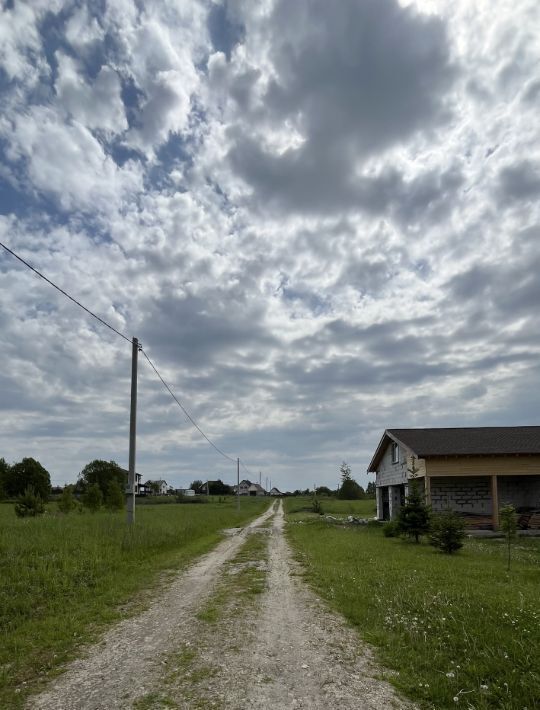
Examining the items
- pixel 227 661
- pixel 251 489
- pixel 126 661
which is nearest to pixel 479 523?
pixel 227 661

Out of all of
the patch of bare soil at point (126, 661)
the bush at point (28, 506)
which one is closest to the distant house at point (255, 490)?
the bush at point (28, 506)

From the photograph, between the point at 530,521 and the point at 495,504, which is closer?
the point at 495,504

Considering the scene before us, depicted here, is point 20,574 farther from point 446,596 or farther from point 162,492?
point 162,492

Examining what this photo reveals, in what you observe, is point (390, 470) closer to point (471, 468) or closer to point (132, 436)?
point (471, 468)

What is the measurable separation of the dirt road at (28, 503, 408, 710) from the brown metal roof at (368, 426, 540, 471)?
18115mm

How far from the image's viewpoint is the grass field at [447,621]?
5164 millimetres

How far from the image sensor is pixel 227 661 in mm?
5973

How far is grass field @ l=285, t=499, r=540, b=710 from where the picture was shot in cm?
516

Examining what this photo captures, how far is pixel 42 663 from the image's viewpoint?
20.4 feet

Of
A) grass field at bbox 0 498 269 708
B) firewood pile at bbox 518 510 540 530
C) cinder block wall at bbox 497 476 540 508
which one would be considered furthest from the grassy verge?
grass field at bbox 0 498 269 708

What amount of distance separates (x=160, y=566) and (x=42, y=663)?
7708 millimetres

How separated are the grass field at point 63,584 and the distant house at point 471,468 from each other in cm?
1359

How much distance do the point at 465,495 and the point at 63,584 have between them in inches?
950

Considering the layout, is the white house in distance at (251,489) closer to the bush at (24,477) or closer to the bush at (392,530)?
the bush at (24,477)
